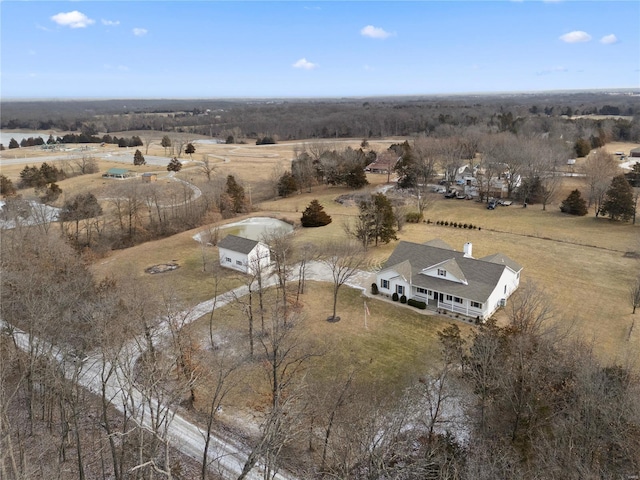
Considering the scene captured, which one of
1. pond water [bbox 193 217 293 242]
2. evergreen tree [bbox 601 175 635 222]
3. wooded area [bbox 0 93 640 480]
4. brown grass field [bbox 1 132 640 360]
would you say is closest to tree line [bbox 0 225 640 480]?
wooded area [bbox 0 93 640 480]

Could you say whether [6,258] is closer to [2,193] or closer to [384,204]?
[384,204]

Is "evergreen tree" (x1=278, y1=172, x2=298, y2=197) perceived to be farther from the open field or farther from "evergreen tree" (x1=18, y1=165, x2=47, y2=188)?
"evergreen tree" (x1=18, y1=165, x2=47, y2=188)

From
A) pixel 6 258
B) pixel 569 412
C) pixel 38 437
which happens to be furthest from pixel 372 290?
pixel 6 258

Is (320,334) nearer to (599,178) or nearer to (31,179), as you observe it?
(599,178)

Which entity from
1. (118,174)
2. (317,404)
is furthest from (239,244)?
(118,174)

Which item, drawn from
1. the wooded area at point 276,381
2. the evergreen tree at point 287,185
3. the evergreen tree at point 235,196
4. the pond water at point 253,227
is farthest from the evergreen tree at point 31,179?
the evergreen tree at point 287,185

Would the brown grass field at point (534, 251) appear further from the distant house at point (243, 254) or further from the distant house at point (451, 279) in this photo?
the distant house at point (451, 279)
